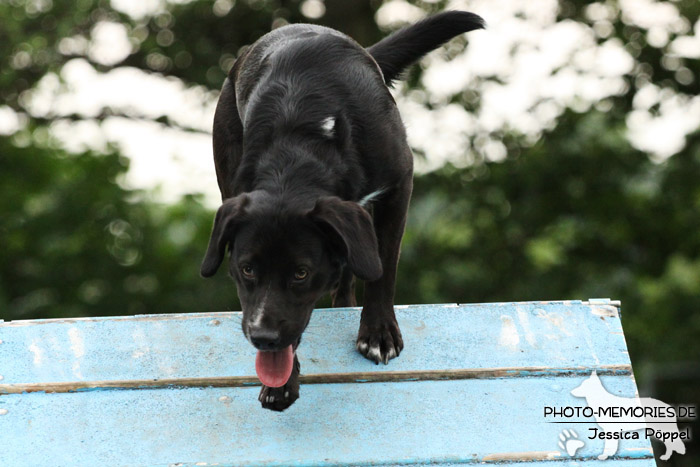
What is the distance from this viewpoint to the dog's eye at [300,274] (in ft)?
9.25

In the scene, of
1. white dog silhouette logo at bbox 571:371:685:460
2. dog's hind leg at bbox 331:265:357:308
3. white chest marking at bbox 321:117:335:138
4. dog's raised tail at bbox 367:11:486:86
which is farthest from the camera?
dog's hind leg at bbox 331:265:357:308

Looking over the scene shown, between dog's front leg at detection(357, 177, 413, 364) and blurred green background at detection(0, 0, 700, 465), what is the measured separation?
2.56 metres

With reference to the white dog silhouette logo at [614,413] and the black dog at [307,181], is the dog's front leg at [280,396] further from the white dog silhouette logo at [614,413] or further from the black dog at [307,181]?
the white dog silhouette logo at [614,413]

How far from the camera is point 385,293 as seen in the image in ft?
11.0

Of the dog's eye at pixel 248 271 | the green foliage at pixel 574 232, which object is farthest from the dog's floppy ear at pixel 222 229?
the green foliage at pixel 574 232

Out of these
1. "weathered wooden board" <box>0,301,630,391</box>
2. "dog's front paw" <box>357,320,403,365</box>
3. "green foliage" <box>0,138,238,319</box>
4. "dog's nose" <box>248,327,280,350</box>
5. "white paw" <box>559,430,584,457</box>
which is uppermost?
"dog's nose" <box>248,327,280,350</box>

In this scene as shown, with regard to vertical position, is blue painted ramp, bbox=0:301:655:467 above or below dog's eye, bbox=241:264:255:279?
below

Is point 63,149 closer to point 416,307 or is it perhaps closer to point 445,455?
point 416,307

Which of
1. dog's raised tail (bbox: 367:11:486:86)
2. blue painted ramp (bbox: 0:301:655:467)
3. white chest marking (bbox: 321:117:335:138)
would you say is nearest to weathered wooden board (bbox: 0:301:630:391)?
blue painted ramp (bbox: 0:301:655:467)

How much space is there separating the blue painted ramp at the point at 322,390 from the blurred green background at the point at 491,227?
2.52 metres

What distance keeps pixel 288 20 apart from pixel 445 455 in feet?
18.1

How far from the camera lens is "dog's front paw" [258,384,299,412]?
9.82 ft

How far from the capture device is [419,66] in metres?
7.28

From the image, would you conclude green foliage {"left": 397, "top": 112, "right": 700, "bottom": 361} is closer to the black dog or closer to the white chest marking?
the black dog
